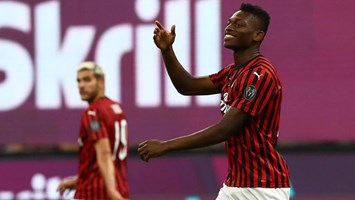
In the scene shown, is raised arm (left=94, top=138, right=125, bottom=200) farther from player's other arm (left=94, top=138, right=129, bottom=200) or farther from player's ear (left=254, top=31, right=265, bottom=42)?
player's ear (left=254, top=31, right=265, bottom=42)

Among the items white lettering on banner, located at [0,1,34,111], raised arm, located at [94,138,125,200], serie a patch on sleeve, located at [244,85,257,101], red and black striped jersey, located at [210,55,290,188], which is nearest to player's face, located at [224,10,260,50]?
red and black striped jersey, located at [210,55,290,188]

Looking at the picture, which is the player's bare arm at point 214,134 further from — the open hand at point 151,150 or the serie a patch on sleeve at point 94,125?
the serie a patch on sleeve at point 94,125

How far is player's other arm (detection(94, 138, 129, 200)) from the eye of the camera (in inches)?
323

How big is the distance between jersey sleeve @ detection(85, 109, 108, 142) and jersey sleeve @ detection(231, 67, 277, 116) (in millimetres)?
2358

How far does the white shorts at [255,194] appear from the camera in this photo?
6191 mm

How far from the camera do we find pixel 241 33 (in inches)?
245

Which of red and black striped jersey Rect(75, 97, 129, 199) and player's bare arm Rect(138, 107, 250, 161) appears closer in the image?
player's bare arm Rect(138, 107, 250, 161)

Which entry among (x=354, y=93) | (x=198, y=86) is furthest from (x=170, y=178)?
(x=198, y=86)

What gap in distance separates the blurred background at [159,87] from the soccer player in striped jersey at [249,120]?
5.14 m

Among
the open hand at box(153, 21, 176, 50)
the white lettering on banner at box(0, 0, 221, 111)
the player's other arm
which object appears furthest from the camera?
the white lettering on banner at box(0, 0, 221, 111)

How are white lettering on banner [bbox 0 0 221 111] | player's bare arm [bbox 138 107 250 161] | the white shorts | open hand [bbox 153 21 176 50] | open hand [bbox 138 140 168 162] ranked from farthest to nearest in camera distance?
white lettering on banner [bbox 0 0 221 111] < open hand [bbox 153 21 176 50] < the white shorts < player's bare arm [bbox 138 107 250 161] < open hand [bbox 138 140 168 162]

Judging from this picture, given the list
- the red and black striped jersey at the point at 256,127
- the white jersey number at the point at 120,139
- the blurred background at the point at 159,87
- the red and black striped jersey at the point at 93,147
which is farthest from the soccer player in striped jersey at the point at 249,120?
the blurred background at the point at 159,87

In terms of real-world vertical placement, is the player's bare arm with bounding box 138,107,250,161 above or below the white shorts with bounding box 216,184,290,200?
above

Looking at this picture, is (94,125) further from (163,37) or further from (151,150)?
(151,150)
